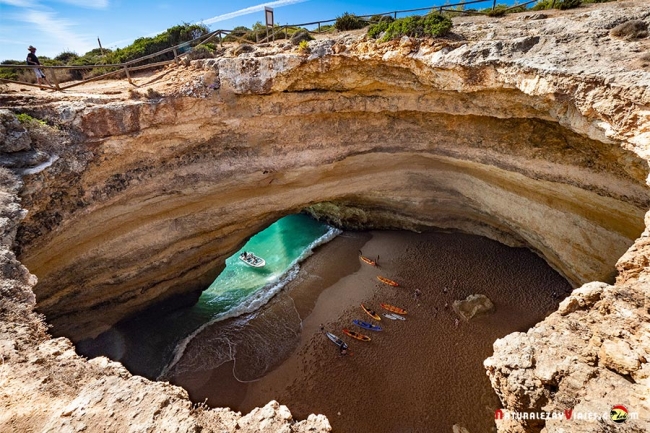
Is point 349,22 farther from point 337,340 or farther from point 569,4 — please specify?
point 337,340

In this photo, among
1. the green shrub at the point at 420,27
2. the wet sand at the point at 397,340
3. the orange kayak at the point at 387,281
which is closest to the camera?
the green shrub at the point at 420,27

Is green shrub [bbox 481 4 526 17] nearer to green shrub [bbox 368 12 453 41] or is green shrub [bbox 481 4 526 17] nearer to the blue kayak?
green shrub [bbox 368 12 453 41]

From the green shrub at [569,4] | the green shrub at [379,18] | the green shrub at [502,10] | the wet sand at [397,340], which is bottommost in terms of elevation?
the wet sand at [397,340]

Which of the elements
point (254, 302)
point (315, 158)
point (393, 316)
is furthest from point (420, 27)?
point (254, 302)

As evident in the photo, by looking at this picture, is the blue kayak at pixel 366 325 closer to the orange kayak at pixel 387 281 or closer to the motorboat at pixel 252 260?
the orange kayak at pixel 387 281

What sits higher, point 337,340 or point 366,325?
point 366,325

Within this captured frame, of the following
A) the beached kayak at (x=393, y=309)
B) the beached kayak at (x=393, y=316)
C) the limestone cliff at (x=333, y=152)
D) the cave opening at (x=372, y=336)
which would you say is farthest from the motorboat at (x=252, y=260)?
the beached kayak at (x=393, y=316)

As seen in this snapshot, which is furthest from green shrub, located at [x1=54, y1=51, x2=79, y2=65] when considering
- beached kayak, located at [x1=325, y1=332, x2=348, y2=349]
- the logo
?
the logo
